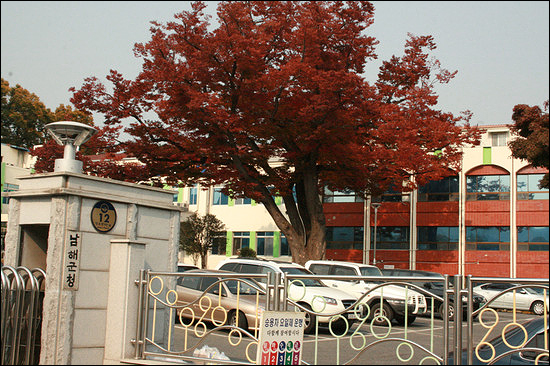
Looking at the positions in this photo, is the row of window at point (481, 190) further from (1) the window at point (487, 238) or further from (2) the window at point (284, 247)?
(2) the window at point (284, 247)

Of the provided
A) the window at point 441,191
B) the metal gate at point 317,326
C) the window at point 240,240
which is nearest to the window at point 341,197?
the window at point 441,191

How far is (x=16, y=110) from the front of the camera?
58.6 meters

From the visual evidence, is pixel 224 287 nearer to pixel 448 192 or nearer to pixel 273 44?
pixel 273 44

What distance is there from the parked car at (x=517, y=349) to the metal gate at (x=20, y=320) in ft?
16.3

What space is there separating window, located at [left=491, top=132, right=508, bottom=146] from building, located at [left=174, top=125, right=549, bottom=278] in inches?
1.8

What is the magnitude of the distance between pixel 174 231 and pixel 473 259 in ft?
104

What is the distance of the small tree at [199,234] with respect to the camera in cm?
3972

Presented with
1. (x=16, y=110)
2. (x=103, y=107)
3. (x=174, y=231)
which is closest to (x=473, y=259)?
(x=103, y=107)

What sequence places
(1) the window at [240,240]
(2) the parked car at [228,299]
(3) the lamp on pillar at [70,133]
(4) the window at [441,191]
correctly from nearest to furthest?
(3) the lamp on pillar at [70,133] → (2) the parked car at [228,299] → (4) the window at [441,191] → (1) the window at [240,240]

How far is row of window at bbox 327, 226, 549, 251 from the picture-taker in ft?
118

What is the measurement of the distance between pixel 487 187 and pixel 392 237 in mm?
6702

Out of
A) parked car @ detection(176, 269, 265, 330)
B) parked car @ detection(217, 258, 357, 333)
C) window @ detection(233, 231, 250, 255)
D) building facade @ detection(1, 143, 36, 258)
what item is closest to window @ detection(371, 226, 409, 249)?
window @ detection(233, 231, 250, 255)

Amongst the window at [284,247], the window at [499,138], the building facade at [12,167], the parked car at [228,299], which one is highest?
the window at [499,138]

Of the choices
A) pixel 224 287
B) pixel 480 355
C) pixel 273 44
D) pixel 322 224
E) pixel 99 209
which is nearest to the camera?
pixel 480 355
